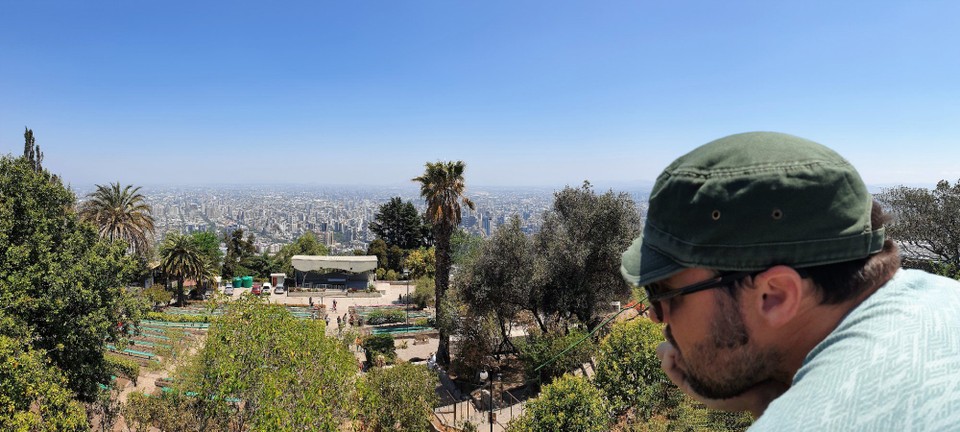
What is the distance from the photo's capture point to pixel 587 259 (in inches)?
767

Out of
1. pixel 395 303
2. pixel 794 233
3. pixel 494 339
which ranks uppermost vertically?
pixel 794 233

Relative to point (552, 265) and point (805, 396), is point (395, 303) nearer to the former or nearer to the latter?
point (552, 265)

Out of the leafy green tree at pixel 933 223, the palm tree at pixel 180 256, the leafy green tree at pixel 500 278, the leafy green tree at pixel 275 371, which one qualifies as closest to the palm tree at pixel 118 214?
the palm tree at pixel 180 256

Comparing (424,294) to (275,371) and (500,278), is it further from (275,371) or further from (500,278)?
(275,371)

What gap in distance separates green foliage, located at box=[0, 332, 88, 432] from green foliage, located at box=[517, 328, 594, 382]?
11501mm

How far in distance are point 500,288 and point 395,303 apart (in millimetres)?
22063

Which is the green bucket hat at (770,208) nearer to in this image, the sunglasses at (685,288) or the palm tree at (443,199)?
the sunglasses at (685,288)

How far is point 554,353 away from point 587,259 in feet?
15.5

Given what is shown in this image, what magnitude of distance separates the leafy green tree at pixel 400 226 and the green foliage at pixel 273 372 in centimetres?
4197

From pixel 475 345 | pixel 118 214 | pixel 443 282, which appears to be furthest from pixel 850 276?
pixel 118 214

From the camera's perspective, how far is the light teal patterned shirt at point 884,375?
0.65 meters

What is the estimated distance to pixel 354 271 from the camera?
46.0m

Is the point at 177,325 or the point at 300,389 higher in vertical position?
the point at 300,389

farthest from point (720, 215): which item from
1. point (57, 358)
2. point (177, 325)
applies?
point (177, 325)
